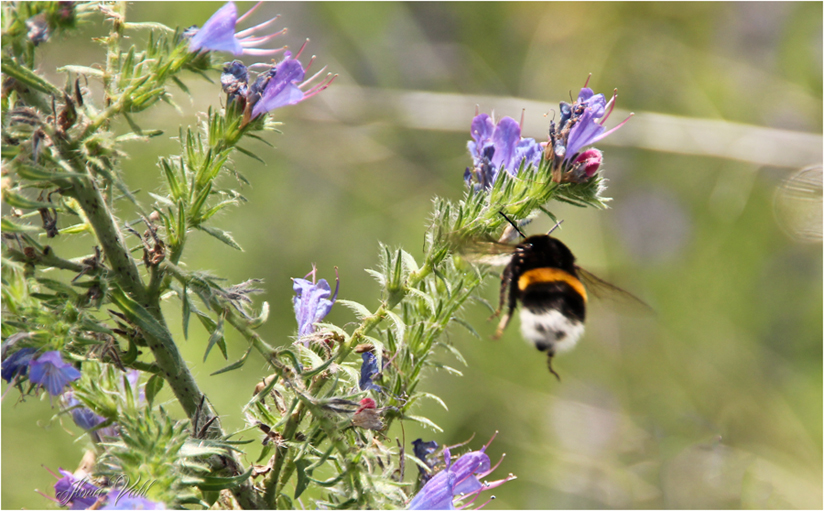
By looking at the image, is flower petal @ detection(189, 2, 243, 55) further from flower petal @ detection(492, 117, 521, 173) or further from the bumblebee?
the bumblebee

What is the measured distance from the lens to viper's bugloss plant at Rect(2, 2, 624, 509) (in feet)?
4.18

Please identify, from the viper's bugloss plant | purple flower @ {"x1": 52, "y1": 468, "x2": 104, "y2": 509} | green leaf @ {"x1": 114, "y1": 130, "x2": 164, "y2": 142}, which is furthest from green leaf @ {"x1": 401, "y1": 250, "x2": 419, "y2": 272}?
purple flower @ {"x1": 52, "y1": 468, "x2": 104, "y2": 509}

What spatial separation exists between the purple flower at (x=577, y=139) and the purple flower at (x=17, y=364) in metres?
1.28

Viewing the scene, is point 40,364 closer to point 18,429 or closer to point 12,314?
point 12,314

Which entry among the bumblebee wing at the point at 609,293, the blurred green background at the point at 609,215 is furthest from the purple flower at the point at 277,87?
the blurred green background at the point at 609,215

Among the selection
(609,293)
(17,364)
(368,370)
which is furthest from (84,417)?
(609,293)

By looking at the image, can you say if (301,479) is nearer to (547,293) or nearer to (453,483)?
(453,483)

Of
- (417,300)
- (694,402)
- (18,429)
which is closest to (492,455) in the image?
(694,402)

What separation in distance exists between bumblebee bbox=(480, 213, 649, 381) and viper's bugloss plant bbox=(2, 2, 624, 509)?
1.76 feet

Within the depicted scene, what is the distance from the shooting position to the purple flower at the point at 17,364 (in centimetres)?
130

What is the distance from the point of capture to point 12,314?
4.20 feet

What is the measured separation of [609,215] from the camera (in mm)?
6711

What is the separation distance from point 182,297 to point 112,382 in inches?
13.9

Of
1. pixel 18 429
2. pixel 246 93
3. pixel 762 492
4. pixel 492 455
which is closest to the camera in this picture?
pixel 246 93
